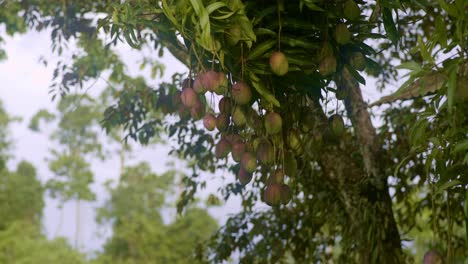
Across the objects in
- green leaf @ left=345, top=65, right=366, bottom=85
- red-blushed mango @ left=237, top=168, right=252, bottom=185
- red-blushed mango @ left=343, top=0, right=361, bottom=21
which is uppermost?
red-blushed mango @ left=343, top=0, right=361, bottom=21

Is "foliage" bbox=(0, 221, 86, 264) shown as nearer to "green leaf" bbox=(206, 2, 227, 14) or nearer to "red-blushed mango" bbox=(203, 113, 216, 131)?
"red-blushed mango" bbox=(203, 113, 216, 131)

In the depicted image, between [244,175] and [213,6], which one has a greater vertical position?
[213,6]

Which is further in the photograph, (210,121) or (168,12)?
(210,121)

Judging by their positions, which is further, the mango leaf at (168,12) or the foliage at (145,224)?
the foliage at (145,224)

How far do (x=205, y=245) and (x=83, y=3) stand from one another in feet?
5.17

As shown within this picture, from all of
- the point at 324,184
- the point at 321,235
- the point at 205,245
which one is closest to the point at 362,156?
the point at 324,184

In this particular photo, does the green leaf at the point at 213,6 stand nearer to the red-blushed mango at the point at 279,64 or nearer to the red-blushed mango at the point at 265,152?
the red-blushed mango at the point at 279,64

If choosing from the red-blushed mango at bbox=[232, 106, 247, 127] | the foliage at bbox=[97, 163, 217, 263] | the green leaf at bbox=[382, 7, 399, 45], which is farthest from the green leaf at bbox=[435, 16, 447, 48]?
the foliage at bbox=[97, 163, 217, 263]

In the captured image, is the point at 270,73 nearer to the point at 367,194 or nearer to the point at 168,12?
the point at 168,12

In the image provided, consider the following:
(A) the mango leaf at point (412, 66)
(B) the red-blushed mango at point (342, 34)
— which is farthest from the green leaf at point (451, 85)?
(B) the red-blushed mango at point (342, 34)

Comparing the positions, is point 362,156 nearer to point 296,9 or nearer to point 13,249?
point 296,9

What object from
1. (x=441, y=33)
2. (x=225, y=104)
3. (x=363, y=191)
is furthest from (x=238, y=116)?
(x=363, y=191)

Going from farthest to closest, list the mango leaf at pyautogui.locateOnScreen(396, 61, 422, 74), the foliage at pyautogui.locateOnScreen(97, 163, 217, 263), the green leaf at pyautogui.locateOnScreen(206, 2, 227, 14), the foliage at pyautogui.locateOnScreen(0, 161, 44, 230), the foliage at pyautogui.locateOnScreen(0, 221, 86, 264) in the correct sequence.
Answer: the foliage at pyautogui.locateOnScreen(0, 161, 44, 230) < the foliage at pyautogui.locateOnScreen(97, 163, 217, 263) < the foliage at pyautogui.locateOnScreen(0, 221, 86, 264) < the mango leaf at pyautogui.locateOnScreen(396, 61, 422, 74) < the green leaf at pyautogui.locateOnScreen(206, 2, 227, 14)

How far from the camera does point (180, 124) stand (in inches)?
120
